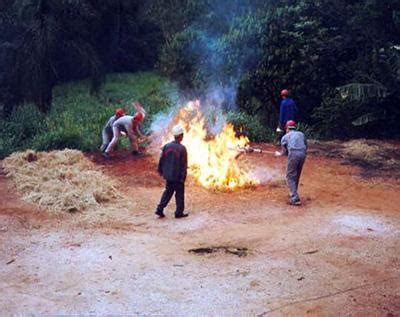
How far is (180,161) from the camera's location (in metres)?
10.4

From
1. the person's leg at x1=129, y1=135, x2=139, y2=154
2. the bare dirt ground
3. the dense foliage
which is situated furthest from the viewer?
the dense foliage

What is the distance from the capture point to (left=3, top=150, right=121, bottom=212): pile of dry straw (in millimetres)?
11305

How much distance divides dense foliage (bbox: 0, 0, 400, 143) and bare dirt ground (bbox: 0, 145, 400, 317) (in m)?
7.29

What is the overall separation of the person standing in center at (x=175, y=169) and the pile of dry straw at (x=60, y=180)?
1618mm

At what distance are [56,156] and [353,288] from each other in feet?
29.6

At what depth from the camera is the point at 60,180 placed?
40.9ft

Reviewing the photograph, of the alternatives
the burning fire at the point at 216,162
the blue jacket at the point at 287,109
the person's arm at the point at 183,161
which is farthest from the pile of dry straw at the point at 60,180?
the blue jacket at the point at 287,109

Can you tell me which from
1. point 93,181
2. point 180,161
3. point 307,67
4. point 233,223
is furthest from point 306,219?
point 307,67

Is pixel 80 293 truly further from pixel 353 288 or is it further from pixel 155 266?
pixel 353 288

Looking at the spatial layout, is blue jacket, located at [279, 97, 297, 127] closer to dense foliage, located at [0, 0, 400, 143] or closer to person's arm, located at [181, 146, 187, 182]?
dense foliage, located at [0, 0, 400, 143]

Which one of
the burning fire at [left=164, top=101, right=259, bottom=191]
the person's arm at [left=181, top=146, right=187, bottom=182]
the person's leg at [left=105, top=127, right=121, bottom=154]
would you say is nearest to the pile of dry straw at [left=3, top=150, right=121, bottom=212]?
the person's leg at [left=105, top=127, right=121, bottom=154]

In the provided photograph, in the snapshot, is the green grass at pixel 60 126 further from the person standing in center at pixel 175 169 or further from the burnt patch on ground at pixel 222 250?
the burnt patch on ground at pixel 222 250

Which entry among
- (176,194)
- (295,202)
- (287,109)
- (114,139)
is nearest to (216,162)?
(295,202)

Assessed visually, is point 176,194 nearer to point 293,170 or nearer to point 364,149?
point 293,170
